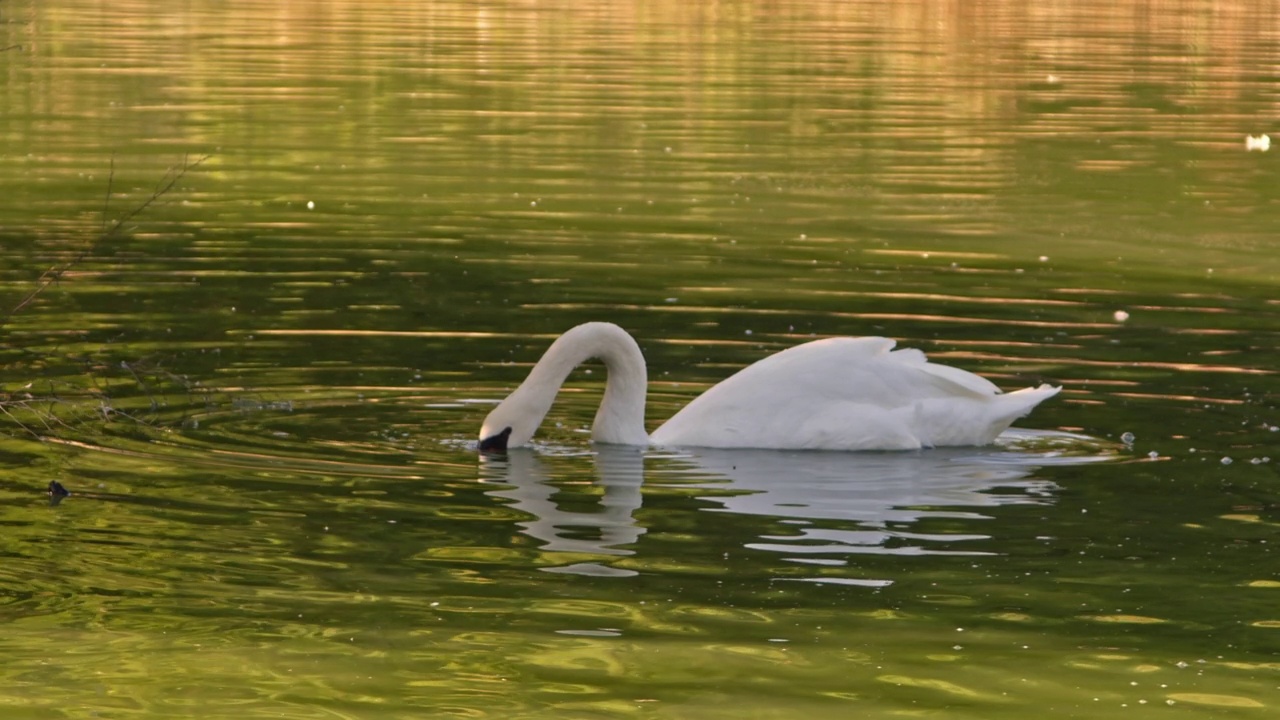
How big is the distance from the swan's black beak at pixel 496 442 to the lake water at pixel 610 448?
0.42 ft

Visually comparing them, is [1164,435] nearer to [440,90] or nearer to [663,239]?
[663,239]

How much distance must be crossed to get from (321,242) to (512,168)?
6.57m

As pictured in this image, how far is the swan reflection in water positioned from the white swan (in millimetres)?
92

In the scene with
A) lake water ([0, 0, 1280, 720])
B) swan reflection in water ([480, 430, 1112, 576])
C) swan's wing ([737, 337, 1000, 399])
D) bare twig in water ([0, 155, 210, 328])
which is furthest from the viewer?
swan's wing ([737, 337, 1000, 399])

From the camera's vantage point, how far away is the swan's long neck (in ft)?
42.8

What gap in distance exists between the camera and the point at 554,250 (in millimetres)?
20734

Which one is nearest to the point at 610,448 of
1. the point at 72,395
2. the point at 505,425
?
the point at 505,425

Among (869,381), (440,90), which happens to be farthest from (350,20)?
(869,381)

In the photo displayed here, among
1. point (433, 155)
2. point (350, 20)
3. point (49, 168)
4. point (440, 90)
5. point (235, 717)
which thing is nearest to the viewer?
point (235, 717)

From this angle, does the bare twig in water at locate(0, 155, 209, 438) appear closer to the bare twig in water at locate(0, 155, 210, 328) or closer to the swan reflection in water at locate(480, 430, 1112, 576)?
the bare twig in water at locate(0, 155, 210, 328)

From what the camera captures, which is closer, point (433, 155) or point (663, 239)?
point (663, 239)

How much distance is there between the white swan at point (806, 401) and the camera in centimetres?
1306

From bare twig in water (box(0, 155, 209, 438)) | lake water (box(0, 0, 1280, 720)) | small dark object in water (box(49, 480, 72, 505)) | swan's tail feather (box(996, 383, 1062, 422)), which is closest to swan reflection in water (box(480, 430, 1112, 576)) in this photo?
lake water (box(0, 0, 1280, 720))

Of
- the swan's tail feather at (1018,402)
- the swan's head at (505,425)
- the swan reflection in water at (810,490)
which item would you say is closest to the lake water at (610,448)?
the swan reflection in water at (810,490)
